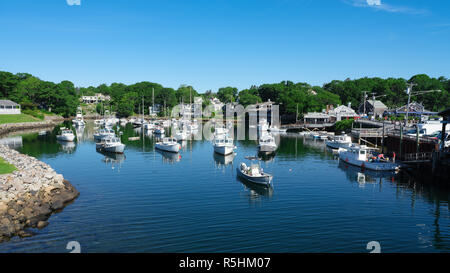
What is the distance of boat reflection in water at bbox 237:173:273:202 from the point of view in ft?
117

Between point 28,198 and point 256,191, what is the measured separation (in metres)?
23.0

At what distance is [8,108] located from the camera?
134375 millimetres

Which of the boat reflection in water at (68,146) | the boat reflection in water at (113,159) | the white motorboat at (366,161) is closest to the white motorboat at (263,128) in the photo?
the white motorboat at (366,161)

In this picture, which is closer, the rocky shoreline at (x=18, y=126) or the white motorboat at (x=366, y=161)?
the white motorboat at (x=366, y=161)

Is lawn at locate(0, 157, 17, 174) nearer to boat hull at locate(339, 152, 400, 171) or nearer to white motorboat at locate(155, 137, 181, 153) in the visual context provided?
white motorboat at locate(155, 137, 181, 153)

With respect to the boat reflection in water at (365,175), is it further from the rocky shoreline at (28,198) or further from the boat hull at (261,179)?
the rocky shoreline at (28,198)

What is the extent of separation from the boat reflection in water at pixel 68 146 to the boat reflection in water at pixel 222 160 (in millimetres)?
30673

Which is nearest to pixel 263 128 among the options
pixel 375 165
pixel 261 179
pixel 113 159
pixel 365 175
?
pixel 113 159

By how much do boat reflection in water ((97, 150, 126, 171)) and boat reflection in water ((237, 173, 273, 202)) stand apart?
2207 centimetres

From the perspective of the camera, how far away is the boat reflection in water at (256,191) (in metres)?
35.7

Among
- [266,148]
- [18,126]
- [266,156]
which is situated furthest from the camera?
[18,126]

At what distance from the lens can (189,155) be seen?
65.2 meters

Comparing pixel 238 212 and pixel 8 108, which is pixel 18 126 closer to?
pixel 8 108
